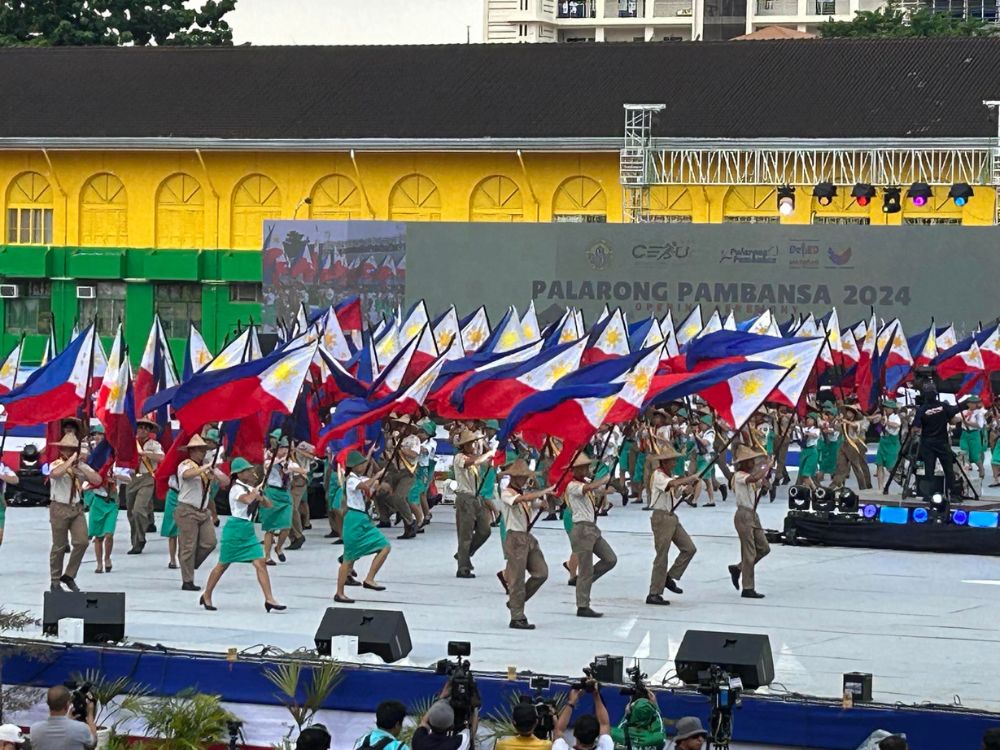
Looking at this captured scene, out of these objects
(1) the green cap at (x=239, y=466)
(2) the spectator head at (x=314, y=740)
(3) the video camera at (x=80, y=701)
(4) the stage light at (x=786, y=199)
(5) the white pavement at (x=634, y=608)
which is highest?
(4) the stage light at (x=786, y=199)

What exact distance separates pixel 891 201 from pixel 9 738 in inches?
1448

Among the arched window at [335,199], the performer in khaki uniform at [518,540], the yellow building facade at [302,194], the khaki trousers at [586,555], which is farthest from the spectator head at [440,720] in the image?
the arched window at [335,199]

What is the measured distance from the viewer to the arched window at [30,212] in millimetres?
59375

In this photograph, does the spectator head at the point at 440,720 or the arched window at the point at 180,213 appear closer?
the spectator head at the point at 440,720

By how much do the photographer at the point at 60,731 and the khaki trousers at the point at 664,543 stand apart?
9.45 metres

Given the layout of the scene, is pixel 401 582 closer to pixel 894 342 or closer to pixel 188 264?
pixel 894 342

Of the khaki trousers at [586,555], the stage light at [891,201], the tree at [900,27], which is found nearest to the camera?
the khaki trousers at [586,555]

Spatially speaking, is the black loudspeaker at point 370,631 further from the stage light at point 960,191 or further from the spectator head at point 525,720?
the stage light at point 960,191

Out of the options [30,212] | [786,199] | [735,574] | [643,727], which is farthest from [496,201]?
[643,727]

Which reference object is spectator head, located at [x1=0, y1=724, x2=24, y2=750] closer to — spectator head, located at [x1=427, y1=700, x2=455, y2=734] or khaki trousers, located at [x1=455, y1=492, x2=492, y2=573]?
spectator head, located at [x1=427, y1=700, x2=455, y2=734]

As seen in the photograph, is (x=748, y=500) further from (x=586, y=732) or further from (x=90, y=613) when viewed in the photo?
(x=586, y=732)

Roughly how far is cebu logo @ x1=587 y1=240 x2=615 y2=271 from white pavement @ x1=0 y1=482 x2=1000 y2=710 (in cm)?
2068

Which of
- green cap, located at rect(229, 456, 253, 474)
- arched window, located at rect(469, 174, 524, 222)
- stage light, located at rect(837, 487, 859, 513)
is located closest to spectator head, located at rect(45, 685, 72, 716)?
green cap, located at rect(229, 456, 253, 474)

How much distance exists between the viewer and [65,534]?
67.4 feet
